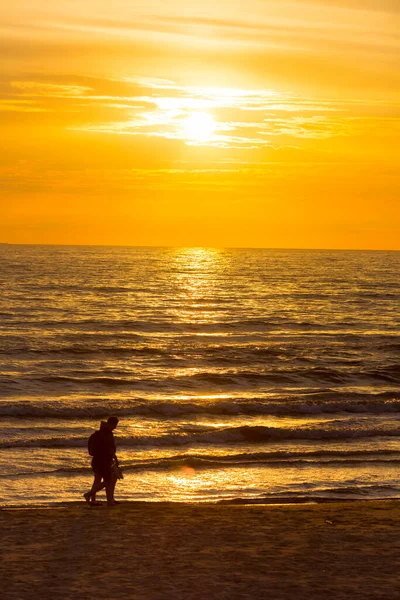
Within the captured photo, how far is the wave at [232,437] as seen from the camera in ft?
77.3

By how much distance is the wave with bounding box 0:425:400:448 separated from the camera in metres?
23.5

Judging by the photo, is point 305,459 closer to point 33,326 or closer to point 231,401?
point 231,401

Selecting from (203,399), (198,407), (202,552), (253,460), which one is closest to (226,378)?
(203,399)

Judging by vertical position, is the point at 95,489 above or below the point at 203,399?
below

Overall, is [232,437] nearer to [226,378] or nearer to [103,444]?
[103,444]

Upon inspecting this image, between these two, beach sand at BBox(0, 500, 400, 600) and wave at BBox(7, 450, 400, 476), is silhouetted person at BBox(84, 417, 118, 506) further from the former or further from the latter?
wave at BBox(7, 450, 400, 476)

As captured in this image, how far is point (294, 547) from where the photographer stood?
1335 cm

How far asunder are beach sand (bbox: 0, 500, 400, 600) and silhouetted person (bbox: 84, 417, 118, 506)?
473 millimetres

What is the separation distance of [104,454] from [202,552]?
11.8 ft

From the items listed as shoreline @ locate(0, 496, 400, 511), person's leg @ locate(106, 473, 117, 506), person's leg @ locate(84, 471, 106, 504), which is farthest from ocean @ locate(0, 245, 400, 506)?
person's leg @ locate(106, 473, 117, 506)

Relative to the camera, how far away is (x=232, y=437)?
2494 centimetres

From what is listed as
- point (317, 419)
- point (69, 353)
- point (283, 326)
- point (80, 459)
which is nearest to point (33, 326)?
point (69, 353)

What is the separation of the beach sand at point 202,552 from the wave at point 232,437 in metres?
7.30

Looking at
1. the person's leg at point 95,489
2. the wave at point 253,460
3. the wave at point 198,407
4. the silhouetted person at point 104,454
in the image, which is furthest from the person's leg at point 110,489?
the wave at point 198,407
